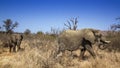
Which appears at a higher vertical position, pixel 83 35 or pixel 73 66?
pixel 83 35

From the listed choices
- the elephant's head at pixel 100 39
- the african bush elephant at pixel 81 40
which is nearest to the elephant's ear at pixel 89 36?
the african bush elephant at pixel 81 40

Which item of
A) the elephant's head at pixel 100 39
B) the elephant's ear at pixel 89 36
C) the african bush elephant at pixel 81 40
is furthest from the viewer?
the elephant's head at pixel 100 39

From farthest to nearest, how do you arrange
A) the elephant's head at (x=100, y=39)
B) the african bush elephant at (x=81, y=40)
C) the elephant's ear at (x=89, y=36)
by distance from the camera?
the elephant's head at (x=100, y=39) → the african bush elephant at (x=81, y=40) → the elephant's ear at (x=89, y=36)

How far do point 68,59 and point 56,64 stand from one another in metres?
1.43

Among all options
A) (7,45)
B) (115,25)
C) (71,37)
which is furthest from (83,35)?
(115,25)

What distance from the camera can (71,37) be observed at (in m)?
13.9

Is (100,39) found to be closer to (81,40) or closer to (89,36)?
(89,36)

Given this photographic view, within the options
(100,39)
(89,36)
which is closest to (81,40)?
(89,36)

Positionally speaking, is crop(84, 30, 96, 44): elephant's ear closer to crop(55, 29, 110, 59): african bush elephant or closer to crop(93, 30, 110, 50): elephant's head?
crop(55, 29, 110, 59): african bush elephant

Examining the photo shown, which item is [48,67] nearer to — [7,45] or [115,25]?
[7,45]

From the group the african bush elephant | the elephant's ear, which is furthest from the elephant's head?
the elephant's ear

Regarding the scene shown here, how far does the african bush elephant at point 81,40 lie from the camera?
13.6 meters

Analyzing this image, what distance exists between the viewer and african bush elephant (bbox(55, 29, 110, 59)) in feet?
44.6

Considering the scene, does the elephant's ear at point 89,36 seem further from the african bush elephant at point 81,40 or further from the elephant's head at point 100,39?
the elephant's head at point 100,39
